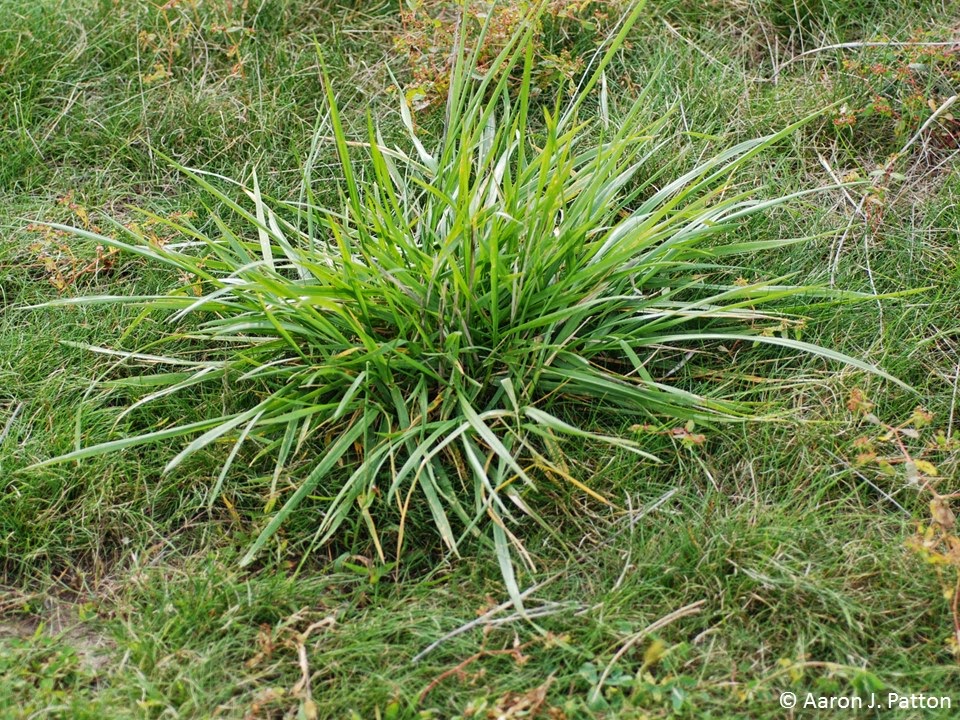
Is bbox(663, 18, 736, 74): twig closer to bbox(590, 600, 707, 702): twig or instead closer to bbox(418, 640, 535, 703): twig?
bbox(590, 600, 707, 702): twig

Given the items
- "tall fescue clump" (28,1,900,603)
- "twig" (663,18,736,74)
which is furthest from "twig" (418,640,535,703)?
"twig" (663,18,736,74)

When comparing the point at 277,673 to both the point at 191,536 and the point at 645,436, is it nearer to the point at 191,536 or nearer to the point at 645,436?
the point at 191,536

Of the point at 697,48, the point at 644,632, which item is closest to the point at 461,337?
the point at 644,632

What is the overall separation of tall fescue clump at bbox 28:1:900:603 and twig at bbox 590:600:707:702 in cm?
29

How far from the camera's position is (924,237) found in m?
3.02

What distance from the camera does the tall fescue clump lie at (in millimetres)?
2510

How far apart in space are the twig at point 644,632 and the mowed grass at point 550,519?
1 cm

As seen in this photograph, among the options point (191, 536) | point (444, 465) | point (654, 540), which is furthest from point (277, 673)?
point (654, 540)

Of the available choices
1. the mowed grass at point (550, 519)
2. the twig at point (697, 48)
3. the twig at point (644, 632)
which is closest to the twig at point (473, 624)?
the mowed grass at point (550, 519)

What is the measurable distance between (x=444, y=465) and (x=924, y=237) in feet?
4.98

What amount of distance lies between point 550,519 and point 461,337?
49 cm

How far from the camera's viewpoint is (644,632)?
226 centimetres

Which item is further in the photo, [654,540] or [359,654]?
[654,540]

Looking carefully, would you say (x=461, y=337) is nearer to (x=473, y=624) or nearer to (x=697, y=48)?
(x=473, y=624)
